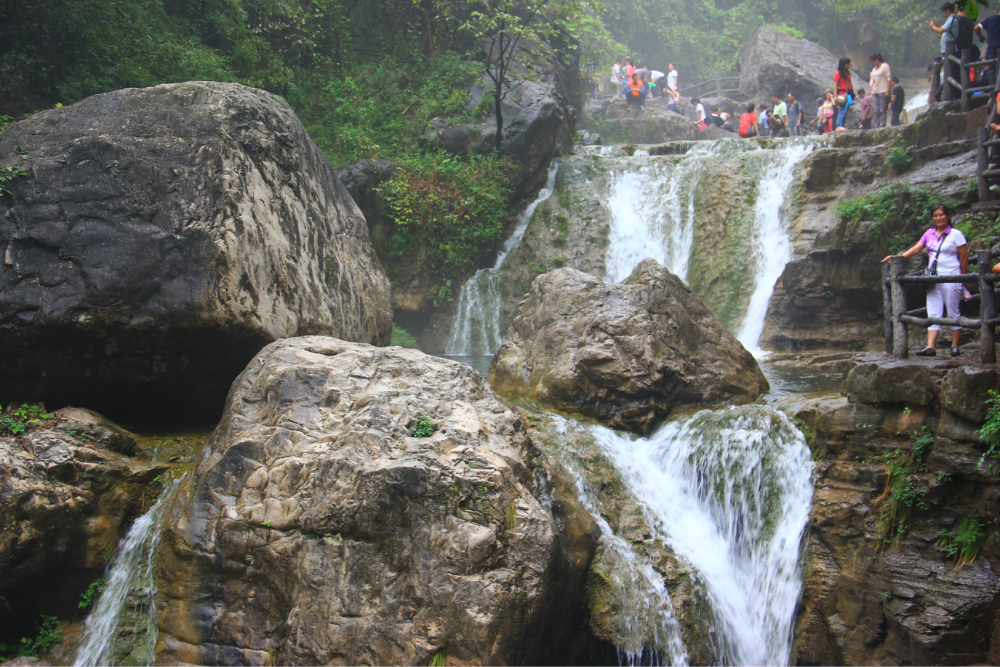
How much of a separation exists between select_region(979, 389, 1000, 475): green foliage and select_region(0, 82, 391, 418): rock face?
647 centimetres

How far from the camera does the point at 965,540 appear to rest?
4891mm

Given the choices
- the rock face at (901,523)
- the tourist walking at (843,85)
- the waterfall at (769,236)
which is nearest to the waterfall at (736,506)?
the rock face at (901,523)

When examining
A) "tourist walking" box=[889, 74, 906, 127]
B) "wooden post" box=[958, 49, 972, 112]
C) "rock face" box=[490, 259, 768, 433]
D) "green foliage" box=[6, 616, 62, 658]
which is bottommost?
"green foliage" box=[6, 616, 62, 658]

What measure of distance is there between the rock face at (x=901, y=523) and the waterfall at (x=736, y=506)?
0.21 metres

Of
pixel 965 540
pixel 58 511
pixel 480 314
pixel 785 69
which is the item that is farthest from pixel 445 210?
pixel 785 69

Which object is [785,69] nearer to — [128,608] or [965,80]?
[965,80]

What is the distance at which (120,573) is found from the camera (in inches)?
191

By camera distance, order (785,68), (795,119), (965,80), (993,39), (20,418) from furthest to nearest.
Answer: (785,68) < (795,119) < (965,80) < (993,39) < (20,418)

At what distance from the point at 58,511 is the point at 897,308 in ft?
25.7

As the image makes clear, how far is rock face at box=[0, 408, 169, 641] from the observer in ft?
14.5

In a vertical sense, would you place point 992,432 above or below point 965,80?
below

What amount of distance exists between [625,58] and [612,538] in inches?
1143

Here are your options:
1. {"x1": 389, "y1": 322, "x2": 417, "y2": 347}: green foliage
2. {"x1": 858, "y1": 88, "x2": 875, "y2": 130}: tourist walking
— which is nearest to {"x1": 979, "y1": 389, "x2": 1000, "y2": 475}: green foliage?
{"x1": 389, "y1": 322, "x2": 417, "y2": 347}: green foliage

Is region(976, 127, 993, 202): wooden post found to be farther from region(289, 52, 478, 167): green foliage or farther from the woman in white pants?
region(289, 52, 478, 167): green foliage
